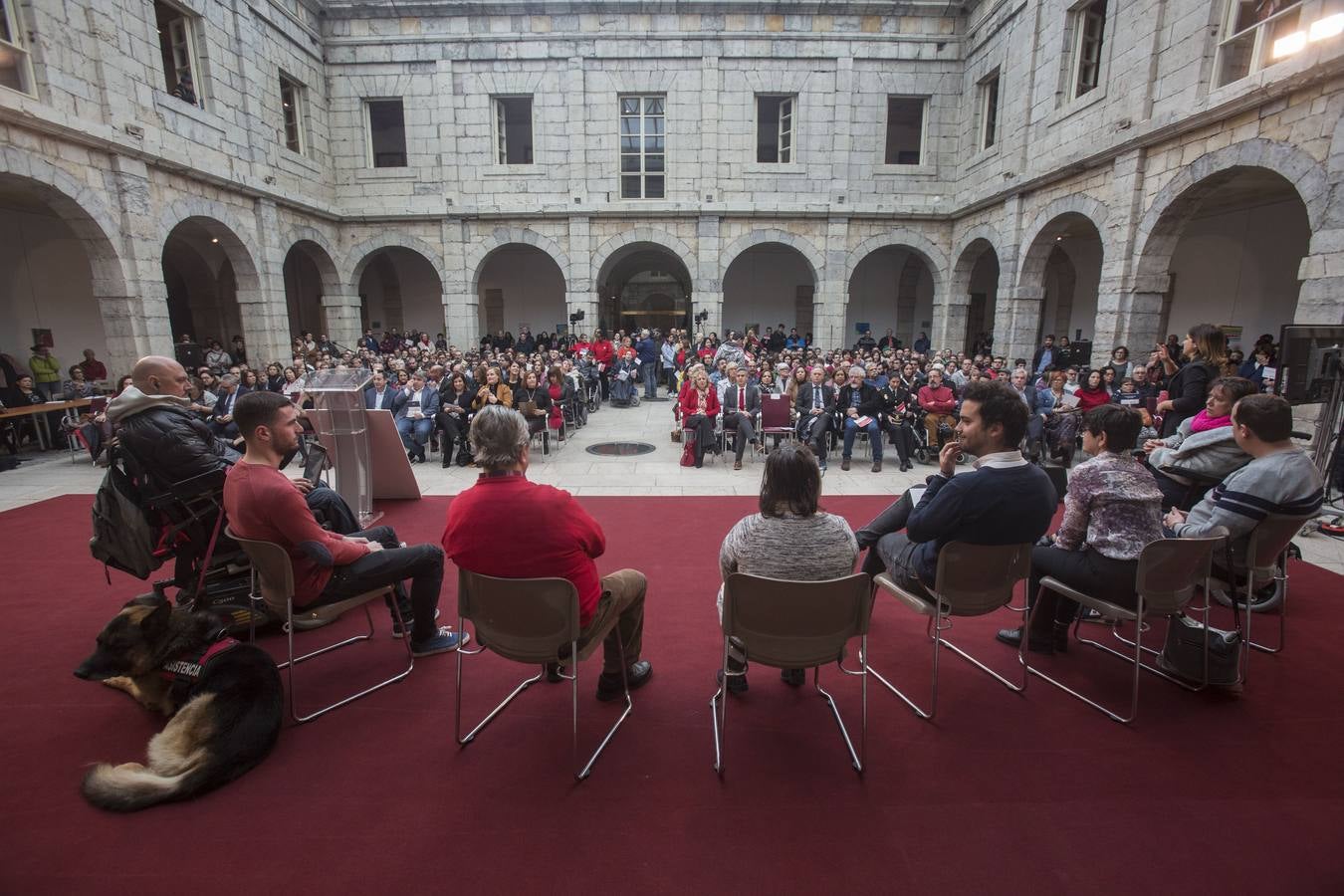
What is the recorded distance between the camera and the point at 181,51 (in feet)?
35.3

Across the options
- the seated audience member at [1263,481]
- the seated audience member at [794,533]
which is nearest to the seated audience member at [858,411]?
the seated audience member at [1263,481]

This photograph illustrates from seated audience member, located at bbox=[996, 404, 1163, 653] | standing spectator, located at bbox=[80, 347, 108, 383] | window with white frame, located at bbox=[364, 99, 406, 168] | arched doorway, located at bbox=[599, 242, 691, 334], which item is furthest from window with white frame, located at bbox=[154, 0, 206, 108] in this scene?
seated audience member, located at bbox=[996, 404, 1163, 653]

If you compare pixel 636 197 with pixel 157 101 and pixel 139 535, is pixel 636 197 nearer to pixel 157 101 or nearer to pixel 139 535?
pixel 157 101

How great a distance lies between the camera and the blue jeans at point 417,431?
778cm

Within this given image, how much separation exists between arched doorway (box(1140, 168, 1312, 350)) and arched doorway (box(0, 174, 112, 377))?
721 inches

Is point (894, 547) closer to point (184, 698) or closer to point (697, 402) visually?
point (184, 698)

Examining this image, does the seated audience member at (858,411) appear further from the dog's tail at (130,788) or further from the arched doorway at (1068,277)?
the dog's tail at (130,788)

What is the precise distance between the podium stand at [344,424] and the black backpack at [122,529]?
1.71 meters

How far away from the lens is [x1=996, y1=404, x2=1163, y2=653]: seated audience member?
8.91ft

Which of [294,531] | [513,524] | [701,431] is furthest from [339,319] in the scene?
[513,524]

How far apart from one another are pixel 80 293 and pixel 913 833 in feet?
52.6

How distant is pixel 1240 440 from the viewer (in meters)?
3.05

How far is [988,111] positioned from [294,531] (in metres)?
16.1

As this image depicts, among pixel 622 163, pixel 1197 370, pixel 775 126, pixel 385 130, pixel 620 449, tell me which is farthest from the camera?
pixel 385 130
